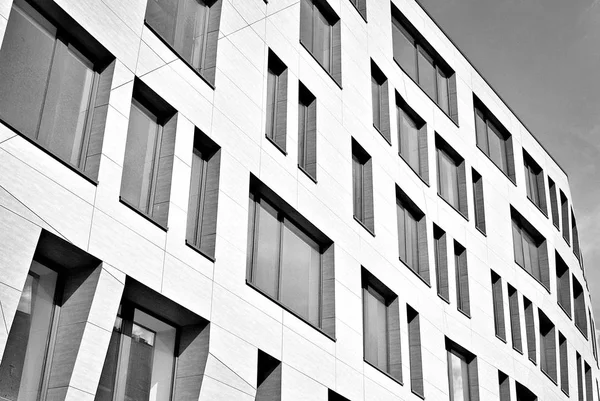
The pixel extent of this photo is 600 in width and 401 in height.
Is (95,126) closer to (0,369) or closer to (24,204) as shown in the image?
(24,204)

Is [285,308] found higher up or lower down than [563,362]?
lower down

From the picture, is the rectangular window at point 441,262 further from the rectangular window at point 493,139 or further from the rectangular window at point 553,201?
the rectangular window at point 553,201

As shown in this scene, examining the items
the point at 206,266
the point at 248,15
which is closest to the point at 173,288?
the point at 206,266

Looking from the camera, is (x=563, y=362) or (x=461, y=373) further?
(x=563, y=362)

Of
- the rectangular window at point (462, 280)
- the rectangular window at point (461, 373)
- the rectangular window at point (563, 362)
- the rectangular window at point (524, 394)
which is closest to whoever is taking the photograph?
the rectangular window at point (461, 373)

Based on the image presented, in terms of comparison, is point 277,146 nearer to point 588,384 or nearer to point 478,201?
point 478,201

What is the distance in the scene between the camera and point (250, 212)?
71.6ft

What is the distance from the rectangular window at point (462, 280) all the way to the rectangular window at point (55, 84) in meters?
17.4

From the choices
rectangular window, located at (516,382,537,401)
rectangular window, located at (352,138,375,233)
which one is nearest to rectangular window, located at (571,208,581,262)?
rectangular window, located at (516,382,537,401)

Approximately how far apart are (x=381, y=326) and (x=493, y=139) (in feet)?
50.8

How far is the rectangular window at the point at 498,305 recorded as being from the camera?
111 ft

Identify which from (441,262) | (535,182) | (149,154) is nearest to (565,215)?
(535,182)

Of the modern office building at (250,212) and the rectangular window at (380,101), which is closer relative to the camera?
the modern office building at (250,212)

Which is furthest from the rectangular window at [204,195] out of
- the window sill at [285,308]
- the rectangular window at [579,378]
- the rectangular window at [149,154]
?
the rectangular window at [579,378]
